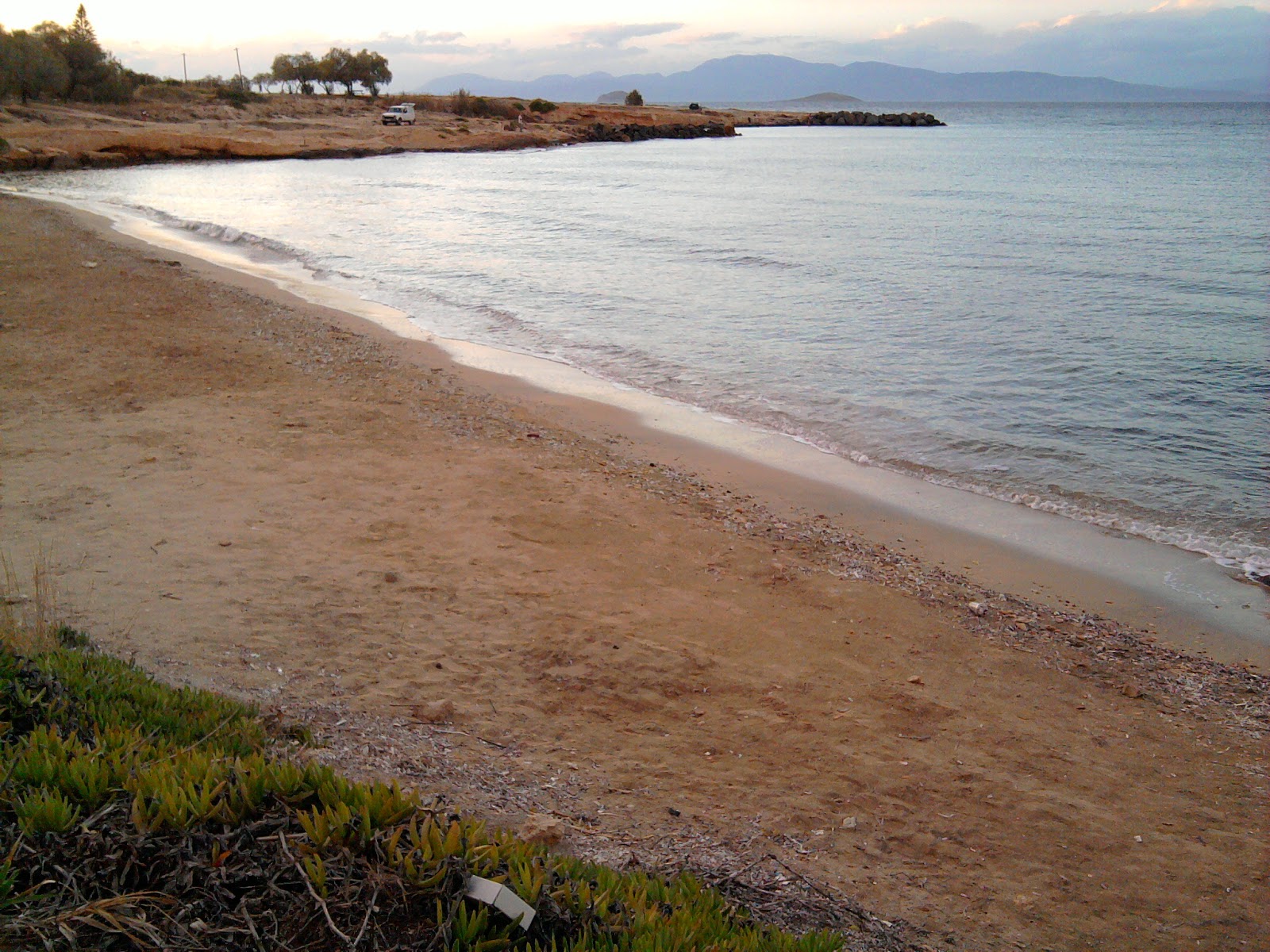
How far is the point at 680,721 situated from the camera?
15.1 ft

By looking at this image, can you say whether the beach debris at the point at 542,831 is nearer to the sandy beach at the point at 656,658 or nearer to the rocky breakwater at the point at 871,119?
the sandy beach at the point at 656,658

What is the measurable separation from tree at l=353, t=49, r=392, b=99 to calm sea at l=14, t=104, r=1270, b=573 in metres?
72.1

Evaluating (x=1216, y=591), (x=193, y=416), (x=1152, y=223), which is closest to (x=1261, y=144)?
(x=1152, y=223)

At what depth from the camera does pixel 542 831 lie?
3.28 m

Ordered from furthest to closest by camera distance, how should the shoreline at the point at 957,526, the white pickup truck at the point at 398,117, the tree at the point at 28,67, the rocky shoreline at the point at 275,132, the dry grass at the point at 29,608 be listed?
the white pickup truck at the point at 398,117, the tree at the point at 28,67, the rocky shoreline at the point at 275,132, the shoreline at the point at 957,526, the dry grass at the point at 29,608

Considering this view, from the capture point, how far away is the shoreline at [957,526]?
21.4 ft

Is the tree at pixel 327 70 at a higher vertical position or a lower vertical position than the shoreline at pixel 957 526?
higher

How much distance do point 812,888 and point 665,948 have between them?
128cm

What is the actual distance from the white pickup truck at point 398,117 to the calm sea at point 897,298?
35.2 metres

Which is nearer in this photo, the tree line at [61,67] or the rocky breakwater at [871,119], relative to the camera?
the tree line at [61,67]

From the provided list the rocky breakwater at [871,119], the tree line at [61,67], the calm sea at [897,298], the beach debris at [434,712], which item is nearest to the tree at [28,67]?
the tree line at [61,67]

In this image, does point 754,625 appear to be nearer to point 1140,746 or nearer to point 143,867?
point 1140,746

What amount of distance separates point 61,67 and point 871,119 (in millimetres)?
109385

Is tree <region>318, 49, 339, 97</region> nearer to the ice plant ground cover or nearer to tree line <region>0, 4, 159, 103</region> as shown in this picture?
tree line <region>0, 4, 159, 103</region>
